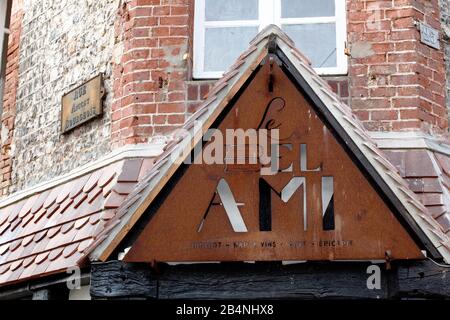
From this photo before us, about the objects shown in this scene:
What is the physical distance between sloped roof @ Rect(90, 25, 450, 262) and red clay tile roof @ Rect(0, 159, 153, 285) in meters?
0.33

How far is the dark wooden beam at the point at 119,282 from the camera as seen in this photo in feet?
20.0

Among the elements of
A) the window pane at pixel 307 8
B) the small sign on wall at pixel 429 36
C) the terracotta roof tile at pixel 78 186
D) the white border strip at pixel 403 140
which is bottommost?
the terracotta roof tile at pixel 78 186

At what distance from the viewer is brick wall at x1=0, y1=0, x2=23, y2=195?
29.5ft

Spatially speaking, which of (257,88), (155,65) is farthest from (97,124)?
(257,88)

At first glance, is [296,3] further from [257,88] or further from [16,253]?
[16,253]

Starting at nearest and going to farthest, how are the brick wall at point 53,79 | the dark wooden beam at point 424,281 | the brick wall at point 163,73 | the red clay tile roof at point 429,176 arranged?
the dark wooden beam at point 424,281 < the red clay tile roof at point 429,176 < the brick wall at point 163,73 < the brick wall at point 53,79

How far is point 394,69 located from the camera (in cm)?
727

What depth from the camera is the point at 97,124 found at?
784 centimetres

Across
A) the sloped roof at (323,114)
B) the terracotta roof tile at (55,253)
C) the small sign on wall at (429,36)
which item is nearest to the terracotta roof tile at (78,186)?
the terracotta roof tile at (55,253)

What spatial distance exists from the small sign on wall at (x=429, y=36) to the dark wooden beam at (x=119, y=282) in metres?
3.19

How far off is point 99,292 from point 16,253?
74.9 inches

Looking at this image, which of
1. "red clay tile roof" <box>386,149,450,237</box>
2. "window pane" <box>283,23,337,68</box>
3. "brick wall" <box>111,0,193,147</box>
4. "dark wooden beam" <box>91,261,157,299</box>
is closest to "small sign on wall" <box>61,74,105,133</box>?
"brick wall" <box>111,0,193,147</box>

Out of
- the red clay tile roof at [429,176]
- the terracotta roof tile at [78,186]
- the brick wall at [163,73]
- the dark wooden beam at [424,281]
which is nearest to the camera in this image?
the dark wooden beam at [424,281]

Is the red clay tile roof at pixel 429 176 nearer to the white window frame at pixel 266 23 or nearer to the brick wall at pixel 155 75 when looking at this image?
the brick wall at pixel 155 75
